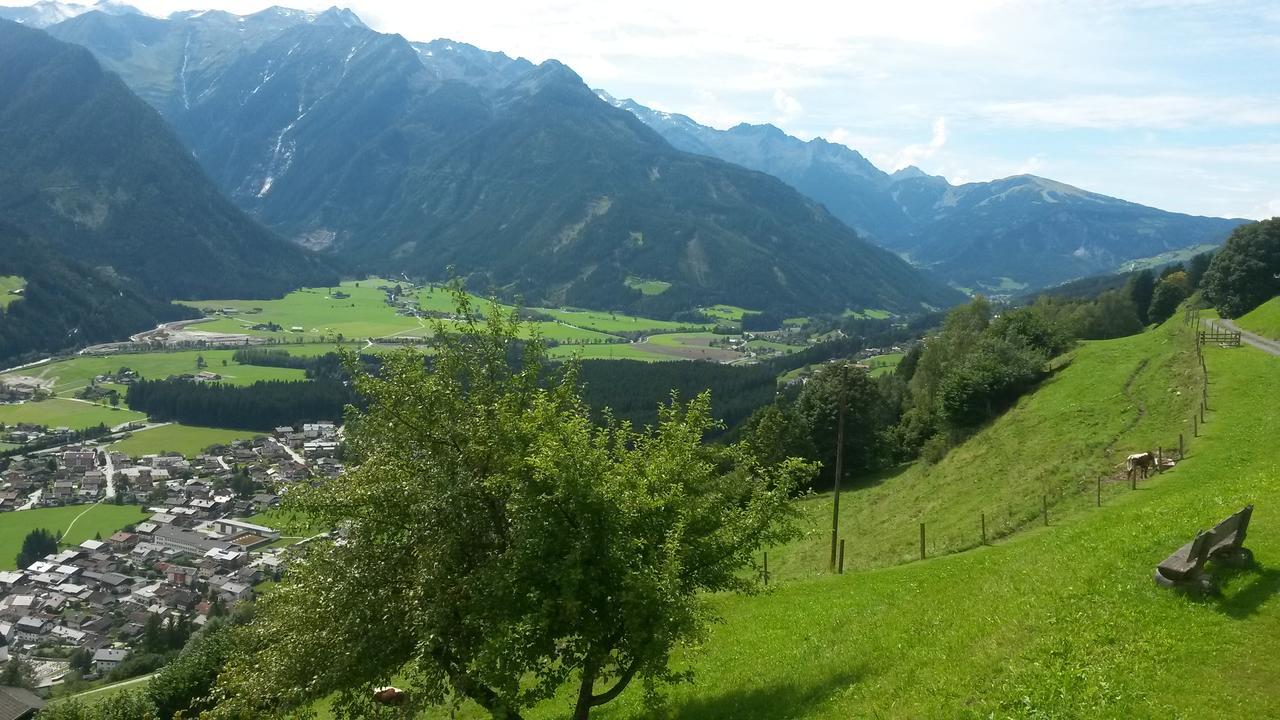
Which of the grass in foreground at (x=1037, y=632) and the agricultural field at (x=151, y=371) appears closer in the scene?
the grass in foreground at (x=1037, y=632)

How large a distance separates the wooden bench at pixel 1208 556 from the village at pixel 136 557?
4734cm

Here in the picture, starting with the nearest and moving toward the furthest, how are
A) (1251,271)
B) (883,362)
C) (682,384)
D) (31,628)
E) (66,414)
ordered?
(1251,271) < (31,628) < (66,414) < (682,384) < (883,362)

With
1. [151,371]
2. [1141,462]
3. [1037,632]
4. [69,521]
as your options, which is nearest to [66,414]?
[151,371]

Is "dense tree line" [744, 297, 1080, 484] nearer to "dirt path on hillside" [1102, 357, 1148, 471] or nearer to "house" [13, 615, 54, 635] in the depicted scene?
"dirt path on hillside" [1102, 357, 1148, 471]

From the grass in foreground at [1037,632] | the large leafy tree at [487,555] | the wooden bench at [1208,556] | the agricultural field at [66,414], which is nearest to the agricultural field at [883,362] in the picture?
the grass in foreground at [1037,632]

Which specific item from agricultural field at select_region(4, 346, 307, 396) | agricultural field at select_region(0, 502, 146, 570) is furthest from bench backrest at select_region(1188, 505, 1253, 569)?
agricultural field at select_region(4, 346, 307, 396)

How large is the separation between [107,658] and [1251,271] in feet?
398

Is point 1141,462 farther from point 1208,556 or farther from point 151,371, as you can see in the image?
point 151,371

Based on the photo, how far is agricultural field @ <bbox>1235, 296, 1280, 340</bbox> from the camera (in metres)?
61.8

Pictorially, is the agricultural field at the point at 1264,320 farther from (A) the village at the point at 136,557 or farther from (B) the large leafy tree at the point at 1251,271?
(A) the village at the point at 136,557

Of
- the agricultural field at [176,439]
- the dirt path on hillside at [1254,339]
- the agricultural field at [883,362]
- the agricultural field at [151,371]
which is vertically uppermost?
the dirt path on hillside at [1254,339]

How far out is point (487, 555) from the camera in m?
18.1

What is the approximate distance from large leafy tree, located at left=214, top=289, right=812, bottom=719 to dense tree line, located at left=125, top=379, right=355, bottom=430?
145913 mm

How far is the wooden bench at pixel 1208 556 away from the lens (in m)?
17.4
